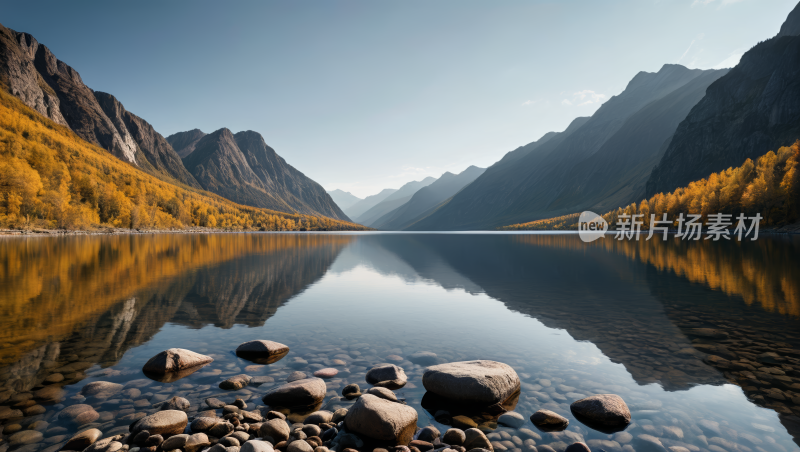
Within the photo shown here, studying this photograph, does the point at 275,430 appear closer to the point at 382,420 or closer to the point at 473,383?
the point at 382,420

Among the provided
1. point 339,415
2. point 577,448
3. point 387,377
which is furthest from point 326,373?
point 577,448

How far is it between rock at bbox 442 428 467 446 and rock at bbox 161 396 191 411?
19.8ft

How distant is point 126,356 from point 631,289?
2965 centimetres

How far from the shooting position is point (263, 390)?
9820mm

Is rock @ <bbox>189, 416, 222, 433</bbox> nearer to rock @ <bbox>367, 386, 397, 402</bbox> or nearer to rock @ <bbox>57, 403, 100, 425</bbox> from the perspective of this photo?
rock @ <bbox>57, 403, 100, 425</bbox>

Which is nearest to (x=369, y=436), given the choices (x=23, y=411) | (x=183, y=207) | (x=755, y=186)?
(x=23, y=411)

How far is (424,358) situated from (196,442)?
746 cm

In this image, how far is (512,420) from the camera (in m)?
8.28

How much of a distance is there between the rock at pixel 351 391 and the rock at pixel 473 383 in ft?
5.93

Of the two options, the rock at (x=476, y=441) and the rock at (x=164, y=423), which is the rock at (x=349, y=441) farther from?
the rock at (x=164, y=423)

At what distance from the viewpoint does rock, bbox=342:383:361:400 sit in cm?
951

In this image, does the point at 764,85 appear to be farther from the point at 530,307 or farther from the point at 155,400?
the point at 155,400

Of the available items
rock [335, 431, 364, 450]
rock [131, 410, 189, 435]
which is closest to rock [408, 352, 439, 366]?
rock [335, 431, 364, 450]

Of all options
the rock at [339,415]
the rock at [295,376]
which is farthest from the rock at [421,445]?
the rock at [295,376]
